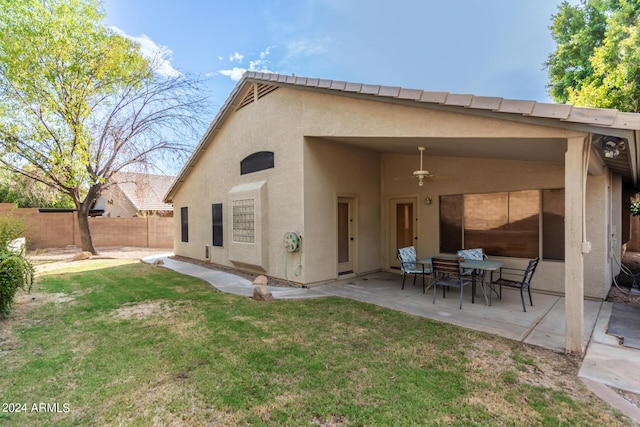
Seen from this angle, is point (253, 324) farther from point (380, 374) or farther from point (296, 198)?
point (296, 198)

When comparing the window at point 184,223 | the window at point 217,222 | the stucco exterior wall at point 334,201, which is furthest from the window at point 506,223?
the window at point 184,223

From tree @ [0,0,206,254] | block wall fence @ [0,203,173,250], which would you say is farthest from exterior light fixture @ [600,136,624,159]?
block wall fence @ [0,203,173,250]

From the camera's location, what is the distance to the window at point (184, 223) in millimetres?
13570

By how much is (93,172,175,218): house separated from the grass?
10.7m

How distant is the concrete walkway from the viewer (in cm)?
345

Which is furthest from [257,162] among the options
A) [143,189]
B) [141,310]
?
[143,189]

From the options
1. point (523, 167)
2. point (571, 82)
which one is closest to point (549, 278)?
point (523, 167)

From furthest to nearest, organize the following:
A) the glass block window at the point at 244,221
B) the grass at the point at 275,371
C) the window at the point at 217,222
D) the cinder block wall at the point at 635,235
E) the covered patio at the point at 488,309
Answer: the cinder block wall at the point at 635,235, the window at the point at 217,222, the glass block window at the point at 244,221, the covered patio at the point at 488,309, the grass at the point at 275,371

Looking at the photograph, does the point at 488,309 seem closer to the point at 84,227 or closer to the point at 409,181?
the point at 409,181

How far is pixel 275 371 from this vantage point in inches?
140

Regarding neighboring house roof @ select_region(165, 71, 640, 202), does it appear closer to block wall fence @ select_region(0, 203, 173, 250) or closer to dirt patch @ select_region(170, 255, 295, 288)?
dirt patch @ select_region(170, 255, 295, 288)

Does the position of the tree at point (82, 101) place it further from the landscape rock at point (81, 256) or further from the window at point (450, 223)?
the window at point (450, 223)

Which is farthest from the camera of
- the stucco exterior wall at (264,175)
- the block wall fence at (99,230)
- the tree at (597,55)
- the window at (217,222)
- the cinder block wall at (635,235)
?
the block wall fence at (99,230)

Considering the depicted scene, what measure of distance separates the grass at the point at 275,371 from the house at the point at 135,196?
10.7 metres
